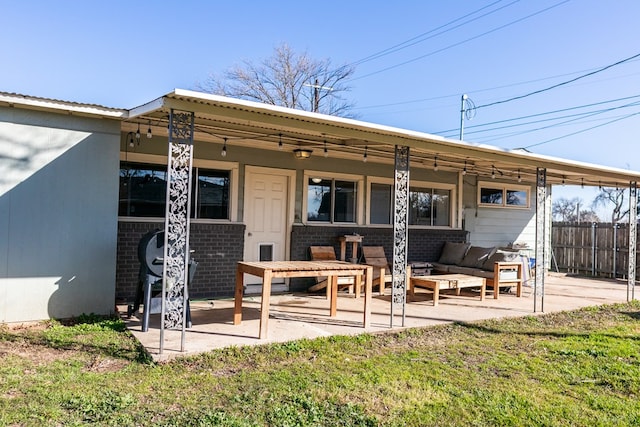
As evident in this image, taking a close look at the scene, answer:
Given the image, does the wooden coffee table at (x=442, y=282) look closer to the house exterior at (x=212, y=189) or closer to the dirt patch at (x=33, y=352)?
the house exterior at (x=212, y=189)

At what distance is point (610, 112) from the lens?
16.8 metres

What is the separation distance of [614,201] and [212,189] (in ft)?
79.6

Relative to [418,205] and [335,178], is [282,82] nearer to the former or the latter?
[418,205]

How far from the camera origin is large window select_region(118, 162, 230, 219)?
7.14 meters

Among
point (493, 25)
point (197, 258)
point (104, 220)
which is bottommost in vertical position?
point (197, 258)

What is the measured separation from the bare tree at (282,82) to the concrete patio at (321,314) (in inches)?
688

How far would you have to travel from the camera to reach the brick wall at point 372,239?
8.70m

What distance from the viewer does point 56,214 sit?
19.0 feet

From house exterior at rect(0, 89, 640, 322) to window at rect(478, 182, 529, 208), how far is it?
11cm

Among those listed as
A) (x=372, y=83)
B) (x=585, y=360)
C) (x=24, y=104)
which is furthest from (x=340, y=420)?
(x=372, y=83)

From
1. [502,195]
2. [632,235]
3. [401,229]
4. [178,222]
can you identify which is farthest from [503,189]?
[178,222]

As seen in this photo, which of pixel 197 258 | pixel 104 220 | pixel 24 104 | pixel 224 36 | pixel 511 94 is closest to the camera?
pixel 24 104

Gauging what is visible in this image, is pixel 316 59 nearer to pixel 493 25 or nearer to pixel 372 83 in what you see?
pixel 372 83

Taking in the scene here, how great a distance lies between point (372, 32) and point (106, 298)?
18.5 m
